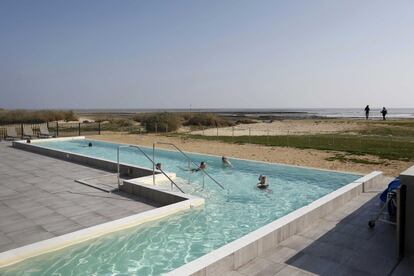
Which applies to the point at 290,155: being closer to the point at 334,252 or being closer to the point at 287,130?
the point at 334,252

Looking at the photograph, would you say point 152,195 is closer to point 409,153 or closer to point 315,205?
point 315,205

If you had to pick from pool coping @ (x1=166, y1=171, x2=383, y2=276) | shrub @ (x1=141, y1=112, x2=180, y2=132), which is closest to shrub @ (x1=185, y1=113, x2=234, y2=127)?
shrub @ (x1=141, y1=112, x2=180, y2=132)

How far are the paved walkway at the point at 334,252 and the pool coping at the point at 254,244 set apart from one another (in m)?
0.09

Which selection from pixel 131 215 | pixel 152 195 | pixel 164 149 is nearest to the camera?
pixel 131 215

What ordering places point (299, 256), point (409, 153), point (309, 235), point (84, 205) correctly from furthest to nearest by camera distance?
point (409, 153), point (84, 205), point (309, 235), point (299, 256)

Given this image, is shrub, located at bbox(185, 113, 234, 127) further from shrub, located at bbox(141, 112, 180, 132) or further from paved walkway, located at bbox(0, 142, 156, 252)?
paved walkway, located at bbox(0, 142, 156, 252)

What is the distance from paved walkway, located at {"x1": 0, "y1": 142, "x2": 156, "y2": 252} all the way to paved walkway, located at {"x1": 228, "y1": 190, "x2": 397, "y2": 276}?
3.17 meters

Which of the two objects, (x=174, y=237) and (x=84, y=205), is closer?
(x=174, y=237)

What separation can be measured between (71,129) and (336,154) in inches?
820

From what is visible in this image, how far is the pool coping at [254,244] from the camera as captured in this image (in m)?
3.73

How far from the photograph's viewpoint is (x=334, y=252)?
4.40 m

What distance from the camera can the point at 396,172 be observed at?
33.3 ft

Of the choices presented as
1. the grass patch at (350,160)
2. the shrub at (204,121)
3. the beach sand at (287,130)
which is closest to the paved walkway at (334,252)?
the grass patch at (350,160)

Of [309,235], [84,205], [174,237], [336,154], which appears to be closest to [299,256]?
[309,235]
